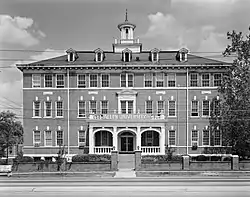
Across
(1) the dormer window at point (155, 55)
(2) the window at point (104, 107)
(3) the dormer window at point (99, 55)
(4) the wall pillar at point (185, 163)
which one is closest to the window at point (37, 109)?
(2) the window at point (104, 107)

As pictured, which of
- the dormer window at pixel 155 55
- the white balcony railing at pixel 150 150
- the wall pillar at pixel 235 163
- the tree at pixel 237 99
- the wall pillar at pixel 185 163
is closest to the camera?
the wall pillar at pixel 185 163

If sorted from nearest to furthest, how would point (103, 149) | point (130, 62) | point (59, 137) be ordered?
point (103, 149)
point (59, 137)
point (130, 62)

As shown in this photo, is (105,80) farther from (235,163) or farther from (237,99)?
(235,163)

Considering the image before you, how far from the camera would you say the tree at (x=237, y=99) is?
128ft

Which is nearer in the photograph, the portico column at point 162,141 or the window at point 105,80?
the portico column at point 162,141

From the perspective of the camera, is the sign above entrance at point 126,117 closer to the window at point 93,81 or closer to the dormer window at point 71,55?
the window at point 93,81

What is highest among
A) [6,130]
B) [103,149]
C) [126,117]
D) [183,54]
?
[183,54]

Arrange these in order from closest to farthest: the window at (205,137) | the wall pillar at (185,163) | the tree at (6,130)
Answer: the wall pillar at (185,163), the window at (205,137), the tree at (6,130)

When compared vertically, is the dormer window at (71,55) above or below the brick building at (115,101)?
above

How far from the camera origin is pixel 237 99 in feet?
131

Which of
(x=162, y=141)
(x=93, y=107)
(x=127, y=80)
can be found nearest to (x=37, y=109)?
(x=93, y=107)

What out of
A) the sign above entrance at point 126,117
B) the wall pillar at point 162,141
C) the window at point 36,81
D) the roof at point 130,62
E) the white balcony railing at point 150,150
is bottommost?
the white balcony railing at point 150,150

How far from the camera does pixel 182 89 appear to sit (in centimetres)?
4553

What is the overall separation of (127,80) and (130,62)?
6.55 ft
